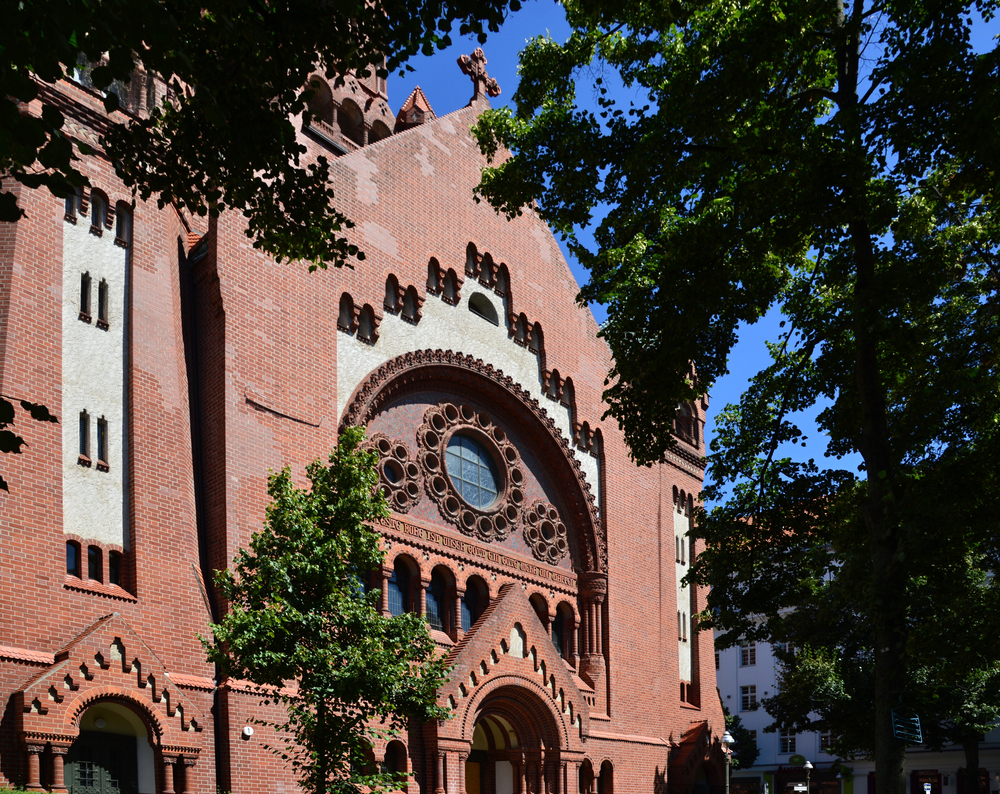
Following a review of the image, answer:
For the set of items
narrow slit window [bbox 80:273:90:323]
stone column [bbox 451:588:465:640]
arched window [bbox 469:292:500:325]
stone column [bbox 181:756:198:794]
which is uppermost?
arched window [bbox 469:292:500:325]

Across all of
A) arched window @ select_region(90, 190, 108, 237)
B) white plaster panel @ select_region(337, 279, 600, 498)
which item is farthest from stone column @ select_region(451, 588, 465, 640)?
arched window @ select_region(90, 190, 108, 237)

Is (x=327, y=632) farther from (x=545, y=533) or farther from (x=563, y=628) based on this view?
(x=563, y=628)

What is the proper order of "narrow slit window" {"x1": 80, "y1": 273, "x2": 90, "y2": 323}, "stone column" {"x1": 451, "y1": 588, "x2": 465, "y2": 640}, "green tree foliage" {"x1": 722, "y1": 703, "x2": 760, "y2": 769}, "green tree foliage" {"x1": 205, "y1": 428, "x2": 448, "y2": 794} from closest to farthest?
1. "green tree foliage" {"x1": 205, "y1": 428, "x2": 448, "y2": 794}
2. "narrow slit window" {"x1": 80, "y1": 273, "x2": 90, "y2": 323}
3. "stone column" {"x1": 451, "y1": 588, "x2": 465, "y2": 640}
4. "green tree foliage" {"x1": 722, "y1": 703, "x2": 760, "y2": 769}

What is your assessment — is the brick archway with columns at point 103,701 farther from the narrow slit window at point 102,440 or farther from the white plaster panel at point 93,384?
the narrow slit window at point 102,440

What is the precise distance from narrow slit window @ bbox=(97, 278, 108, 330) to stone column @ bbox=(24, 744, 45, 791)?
298 inches

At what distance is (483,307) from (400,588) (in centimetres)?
859

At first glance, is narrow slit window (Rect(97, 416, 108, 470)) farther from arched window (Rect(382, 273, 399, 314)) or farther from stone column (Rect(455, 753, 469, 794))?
stone column (Rect(455, 753, 469, 794))

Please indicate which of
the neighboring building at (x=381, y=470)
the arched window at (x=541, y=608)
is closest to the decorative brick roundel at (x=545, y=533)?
the neighboring building at (x=381, y=470)

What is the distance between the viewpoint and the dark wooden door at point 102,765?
17406 mm

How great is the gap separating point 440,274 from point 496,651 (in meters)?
9.85

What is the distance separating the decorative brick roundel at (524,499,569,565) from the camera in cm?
2938

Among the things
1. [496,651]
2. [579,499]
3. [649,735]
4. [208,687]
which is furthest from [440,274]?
[649,735]

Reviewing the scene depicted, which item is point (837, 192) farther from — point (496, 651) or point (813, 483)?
point (496, 651)

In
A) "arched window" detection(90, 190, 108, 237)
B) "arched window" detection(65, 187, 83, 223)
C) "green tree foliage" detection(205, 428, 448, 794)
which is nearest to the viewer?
"green tree foliage" detection(205, 428, 448, 794)
